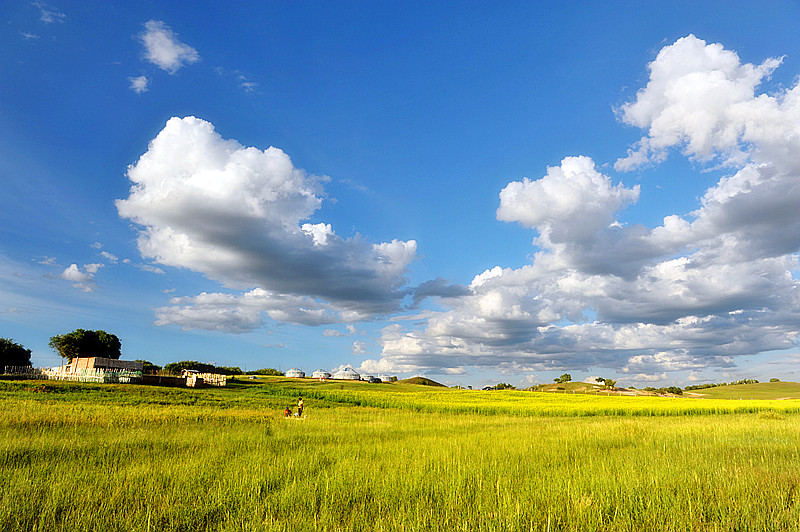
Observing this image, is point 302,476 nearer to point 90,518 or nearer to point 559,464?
point 90,518

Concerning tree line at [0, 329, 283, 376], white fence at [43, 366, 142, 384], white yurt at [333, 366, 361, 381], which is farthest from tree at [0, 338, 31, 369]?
white yurt at [333, 366, 361, 381]

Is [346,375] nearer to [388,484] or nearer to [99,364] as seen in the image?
[99,364]

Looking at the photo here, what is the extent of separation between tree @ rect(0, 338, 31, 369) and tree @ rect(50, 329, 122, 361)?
6.57 meters

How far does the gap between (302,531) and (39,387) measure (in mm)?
49166

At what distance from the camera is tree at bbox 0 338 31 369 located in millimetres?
85956

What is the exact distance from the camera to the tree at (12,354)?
86.0m

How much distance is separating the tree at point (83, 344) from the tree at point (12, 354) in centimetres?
657

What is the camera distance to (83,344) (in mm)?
99250

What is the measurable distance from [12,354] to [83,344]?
12.6m

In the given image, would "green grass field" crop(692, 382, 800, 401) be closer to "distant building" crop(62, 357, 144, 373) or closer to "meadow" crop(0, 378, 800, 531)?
"meadow" crop(0, 378, 800, 531)

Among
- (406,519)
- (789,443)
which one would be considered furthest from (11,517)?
(789,443)

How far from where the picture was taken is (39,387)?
136 ft

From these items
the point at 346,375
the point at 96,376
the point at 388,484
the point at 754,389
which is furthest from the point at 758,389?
the point at 96,376

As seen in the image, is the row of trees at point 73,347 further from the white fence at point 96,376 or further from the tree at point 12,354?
the white fence at point 96,376
